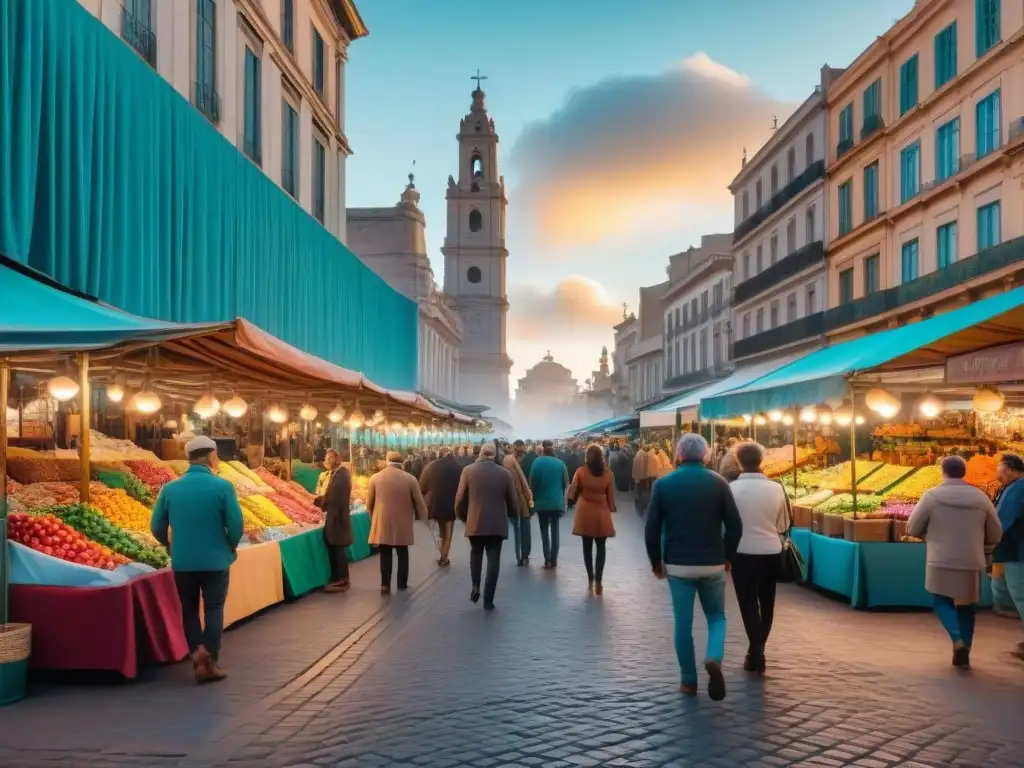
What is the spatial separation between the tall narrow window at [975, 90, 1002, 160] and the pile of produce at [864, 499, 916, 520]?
1628 cm

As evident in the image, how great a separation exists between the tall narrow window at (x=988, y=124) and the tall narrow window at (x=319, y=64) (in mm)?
18025

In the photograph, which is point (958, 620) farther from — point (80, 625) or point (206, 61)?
point (206, 61)

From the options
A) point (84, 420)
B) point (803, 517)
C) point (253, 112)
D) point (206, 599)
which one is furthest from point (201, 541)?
point (253, 112)

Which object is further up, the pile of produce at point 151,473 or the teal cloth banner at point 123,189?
the teal cloth banner at point 123,189

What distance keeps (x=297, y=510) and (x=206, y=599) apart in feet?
19.5

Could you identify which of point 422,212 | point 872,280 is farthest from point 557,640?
point 422,212

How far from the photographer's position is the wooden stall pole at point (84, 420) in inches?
325

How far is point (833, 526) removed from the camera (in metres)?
11.8

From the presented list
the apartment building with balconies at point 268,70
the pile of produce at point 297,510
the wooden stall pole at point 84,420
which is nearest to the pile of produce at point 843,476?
the pile of produce at point 297,510

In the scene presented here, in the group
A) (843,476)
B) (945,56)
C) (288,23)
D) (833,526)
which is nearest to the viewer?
(833,526)

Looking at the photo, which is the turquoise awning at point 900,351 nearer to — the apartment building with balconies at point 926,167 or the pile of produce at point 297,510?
the pile of produce at point 297,510

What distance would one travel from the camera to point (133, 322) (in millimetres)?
8750

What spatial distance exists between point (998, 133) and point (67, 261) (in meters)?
21.9

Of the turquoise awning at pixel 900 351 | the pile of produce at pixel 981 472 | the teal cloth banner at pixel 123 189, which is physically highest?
the teal cloth banner at pixel 123 189
